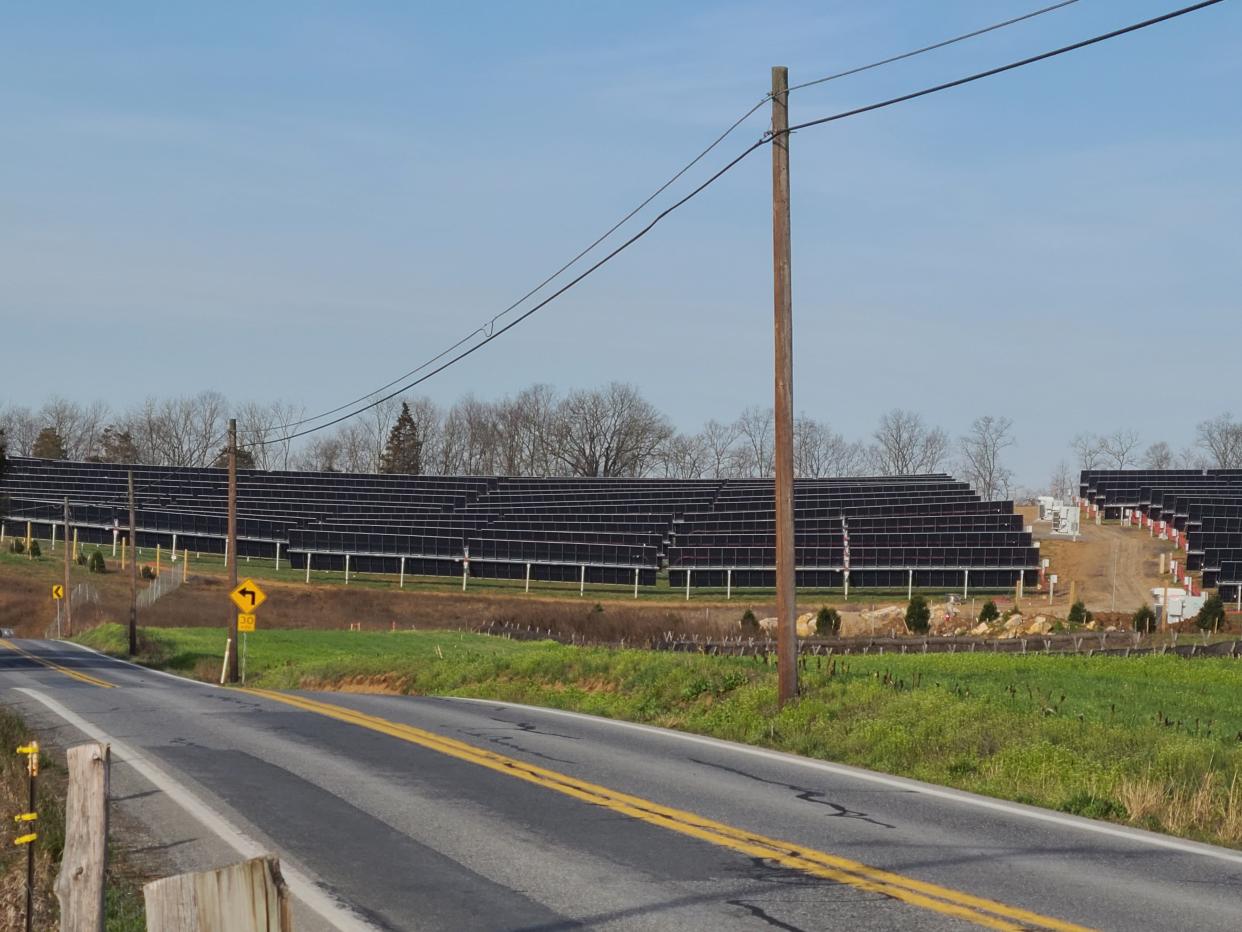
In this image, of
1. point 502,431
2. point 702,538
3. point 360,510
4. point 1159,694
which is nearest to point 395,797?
point 1159,694

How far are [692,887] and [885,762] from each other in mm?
6184

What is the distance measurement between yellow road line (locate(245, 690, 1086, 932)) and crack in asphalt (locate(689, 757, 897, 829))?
1143mm

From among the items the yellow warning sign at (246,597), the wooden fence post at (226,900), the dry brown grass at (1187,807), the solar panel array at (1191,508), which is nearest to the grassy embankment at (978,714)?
the dry brown grass at (1187,807)

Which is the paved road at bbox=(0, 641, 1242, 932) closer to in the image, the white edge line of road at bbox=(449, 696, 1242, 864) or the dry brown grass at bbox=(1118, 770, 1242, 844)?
the white edge line of road at bbox=(449, 696, 1242, 864)

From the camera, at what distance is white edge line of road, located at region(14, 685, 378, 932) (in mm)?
8086

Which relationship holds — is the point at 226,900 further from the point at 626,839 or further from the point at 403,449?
the point at 403,449

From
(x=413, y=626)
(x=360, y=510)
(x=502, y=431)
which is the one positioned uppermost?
(x=502, y=431)

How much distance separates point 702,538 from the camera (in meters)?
78.2

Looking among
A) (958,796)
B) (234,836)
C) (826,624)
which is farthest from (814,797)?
(826,624)

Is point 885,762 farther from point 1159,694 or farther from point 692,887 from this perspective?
point 1159,694

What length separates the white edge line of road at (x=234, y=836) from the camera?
8.09 m

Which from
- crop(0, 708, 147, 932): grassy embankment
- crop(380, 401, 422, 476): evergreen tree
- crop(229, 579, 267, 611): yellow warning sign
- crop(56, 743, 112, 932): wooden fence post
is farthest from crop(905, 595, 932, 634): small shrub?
crop(380, 401, 422, 476): evergreen tree

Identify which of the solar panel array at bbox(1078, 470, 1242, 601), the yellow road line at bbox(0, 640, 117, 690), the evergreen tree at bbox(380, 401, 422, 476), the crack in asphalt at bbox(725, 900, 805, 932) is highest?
the evergreen tree at bbox(380, 401, 422, 476)

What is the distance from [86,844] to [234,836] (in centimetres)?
426
